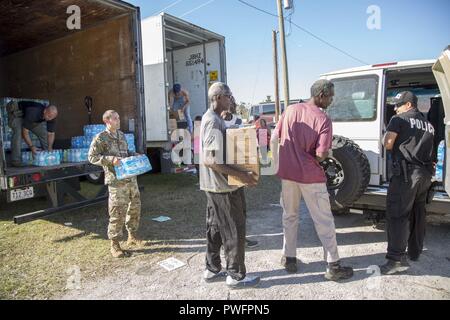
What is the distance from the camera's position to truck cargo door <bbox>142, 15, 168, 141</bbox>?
707cm

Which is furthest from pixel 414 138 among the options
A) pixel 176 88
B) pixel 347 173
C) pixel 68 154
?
pixel 176 88

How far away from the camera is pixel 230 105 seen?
306cm

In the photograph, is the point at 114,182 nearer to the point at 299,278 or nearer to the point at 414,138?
the point at 299,278

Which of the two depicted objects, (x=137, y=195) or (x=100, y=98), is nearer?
(x=137, y=195)

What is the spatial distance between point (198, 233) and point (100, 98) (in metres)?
3.62

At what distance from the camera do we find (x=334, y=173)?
4.09 m

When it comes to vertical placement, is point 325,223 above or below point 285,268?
above

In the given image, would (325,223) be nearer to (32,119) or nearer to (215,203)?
(215,203)

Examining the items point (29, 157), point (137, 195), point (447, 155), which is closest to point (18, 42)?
point (29, 157)

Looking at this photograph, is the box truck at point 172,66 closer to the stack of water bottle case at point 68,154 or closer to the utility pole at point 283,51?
the stack of water bottle case at point 68,154

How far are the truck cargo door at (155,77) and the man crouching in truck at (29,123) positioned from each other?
214 centimetres

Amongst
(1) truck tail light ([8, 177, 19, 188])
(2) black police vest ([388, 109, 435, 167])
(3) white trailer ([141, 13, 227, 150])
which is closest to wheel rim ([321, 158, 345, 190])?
(2) black police vest ([388, 109, 435, 167])

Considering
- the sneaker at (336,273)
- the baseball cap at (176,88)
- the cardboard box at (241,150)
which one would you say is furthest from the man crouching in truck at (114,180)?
the baseball cap at (176,88)

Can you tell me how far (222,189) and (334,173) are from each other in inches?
69.9
